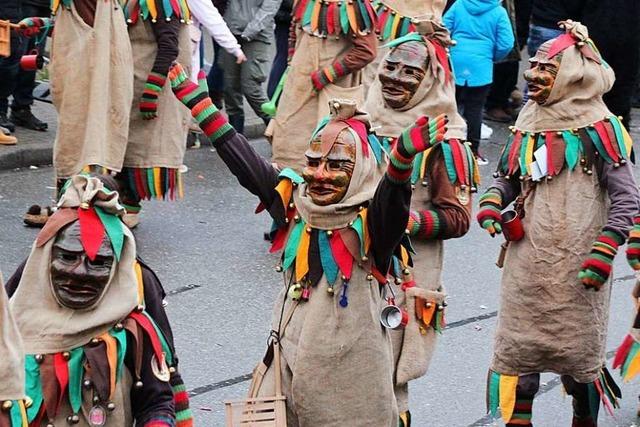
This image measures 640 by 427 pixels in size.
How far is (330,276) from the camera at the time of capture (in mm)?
5246

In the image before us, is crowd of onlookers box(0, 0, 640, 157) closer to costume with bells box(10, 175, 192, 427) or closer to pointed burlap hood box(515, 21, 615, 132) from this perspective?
pointed burlap hood box(515, 21, 615, 132)

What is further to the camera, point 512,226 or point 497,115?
point 497,115

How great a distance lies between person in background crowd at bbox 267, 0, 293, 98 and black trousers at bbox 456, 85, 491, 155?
1456 millimetres

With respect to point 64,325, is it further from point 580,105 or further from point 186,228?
point 186,228

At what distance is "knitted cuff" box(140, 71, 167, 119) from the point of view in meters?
8.85

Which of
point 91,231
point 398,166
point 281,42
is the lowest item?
point 281,42

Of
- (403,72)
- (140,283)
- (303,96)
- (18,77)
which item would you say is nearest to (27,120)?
(18,77)

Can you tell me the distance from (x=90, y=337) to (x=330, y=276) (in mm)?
1006

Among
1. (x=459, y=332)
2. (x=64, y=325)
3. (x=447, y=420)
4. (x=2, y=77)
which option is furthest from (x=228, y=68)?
(x=64, y=325)

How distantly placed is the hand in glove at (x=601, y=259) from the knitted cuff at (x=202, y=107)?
1771mm

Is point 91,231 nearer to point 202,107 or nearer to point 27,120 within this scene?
point 202,107

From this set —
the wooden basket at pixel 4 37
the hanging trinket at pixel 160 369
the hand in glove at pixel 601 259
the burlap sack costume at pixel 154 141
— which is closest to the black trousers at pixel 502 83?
the burlap sack costume at pixel 154 141

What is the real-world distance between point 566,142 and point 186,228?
12.7ft

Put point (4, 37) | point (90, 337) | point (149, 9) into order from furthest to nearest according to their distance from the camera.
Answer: point (149, 9) → point (4, 37) → point (90, 337)
